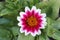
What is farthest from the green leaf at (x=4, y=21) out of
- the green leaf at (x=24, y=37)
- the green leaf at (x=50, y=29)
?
the green leaf at (x=50, y=29)

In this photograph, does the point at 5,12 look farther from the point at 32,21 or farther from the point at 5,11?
the point at 32,21

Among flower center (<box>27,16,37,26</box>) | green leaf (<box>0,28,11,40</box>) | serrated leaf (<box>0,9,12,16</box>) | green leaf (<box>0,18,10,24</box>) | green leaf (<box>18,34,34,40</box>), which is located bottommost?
green leaf (<box>18,34,34,40</box>)

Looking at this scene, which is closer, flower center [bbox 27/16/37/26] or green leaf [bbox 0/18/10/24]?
flower center [bbox 27/16/37/26]

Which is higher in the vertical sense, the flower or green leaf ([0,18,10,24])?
green leaf ([0,18,10,24])

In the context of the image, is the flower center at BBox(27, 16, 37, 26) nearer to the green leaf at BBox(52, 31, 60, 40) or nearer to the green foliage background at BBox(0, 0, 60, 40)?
the green foliage background at BBox(0, 0, 60, 40)

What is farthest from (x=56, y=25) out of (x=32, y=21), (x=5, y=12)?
(x=5, y=12)

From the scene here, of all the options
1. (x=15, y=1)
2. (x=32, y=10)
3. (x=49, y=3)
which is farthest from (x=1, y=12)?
(x=49, y=3)

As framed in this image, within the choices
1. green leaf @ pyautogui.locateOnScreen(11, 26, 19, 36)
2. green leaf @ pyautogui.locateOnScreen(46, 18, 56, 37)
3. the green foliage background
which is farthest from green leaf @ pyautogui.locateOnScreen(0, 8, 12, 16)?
green leaf @ pyautogui.locateOnScreen(46, 18, 56, 37)
